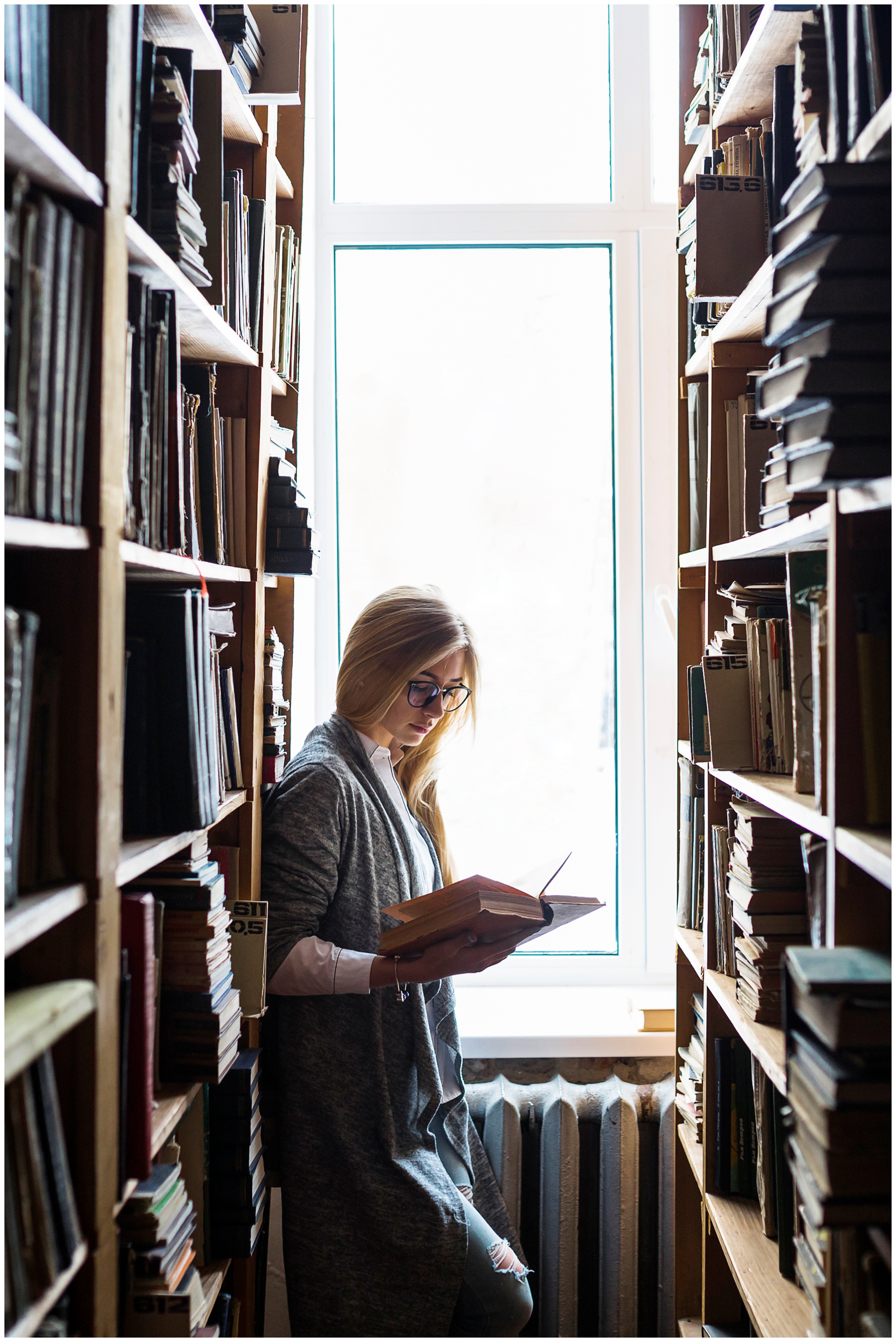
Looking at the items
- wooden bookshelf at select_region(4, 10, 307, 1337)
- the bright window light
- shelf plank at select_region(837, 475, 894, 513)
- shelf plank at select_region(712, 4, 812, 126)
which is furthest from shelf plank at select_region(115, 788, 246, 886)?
the bright window light

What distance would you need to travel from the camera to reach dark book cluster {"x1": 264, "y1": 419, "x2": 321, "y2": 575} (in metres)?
1.73

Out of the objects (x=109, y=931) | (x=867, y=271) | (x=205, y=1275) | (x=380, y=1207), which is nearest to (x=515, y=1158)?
(x=380, y=1207)

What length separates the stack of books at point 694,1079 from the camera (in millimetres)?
1716

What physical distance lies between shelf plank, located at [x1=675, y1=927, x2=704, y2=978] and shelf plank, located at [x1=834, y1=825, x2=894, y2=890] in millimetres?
784

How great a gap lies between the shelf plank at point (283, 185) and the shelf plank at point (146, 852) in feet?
4.90

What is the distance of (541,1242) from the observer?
2025 mm

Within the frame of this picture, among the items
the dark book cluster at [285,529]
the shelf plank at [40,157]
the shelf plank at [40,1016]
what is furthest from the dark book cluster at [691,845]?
the shelf plank at [40,157]


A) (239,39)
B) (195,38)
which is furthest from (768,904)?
(239,39)

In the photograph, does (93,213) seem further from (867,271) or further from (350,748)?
(350,748)

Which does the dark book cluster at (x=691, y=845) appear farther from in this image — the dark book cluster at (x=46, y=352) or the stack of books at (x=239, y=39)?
the stack of books at (x=239, y=39)

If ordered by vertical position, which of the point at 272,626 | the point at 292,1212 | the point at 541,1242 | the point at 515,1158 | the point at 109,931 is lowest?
the point at 541,1242

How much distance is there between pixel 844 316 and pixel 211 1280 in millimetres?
1553

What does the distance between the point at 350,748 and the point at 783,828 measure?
83 centimetres

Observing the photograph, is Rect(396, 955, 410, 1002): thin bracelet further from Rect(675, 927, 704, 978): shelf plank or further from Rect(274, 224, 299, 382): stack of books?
Rect(274, 224, 299, 382): stack of books
